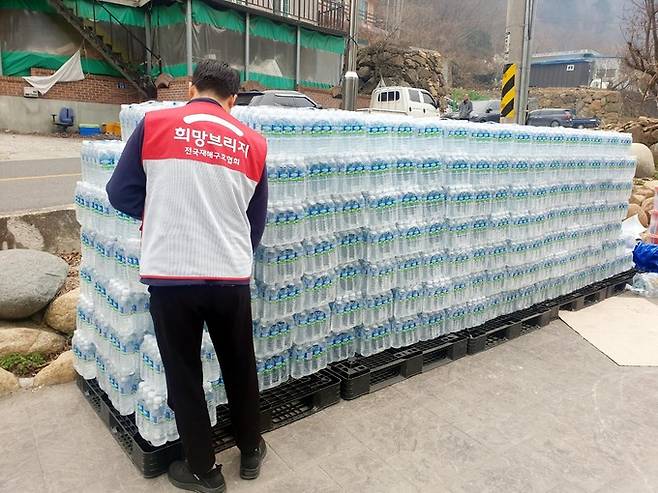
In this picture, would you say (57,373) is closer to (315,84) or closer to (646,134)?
(646,134)

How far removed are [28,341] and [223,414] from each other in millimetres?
1876

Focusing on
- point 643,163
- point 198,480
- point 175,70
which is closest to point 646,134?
point 643,163

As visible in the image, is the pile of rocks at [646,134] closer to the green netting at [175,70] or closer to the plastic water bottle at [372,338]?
the green netting at [175,70]

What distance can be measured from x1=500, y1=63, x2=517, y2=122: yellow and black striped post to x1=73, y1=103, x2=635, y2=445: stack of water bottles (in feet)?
13.4

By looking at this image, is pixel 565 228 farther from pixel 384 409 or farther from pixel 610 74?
pixel 610 74

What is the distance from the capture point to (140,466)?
3064 mm

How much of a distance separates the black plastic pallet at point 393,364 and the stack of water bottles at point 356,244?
0.08 m

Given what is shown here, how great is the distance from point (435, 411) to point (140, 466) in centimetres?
198

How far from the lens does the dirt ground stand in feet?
42.8

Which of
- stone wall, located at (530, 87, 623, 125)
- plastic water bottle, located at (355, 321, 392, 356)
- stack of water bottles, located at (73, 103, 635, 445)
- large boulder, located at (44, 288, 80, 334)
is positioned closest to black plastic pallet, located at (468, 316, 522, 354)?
stack of water bottles, located at (73, 103, 635, 445)

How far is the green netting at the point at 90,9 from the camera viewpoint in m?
17.3

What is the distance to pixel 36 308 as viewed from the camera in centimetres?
448

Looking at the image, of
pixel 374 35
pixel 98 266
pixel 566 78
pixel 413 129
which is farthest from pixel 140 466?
pixel 566 78

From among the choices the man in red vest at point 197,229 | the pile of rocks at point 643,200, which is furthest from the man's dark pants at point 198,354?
the pile of rocks at point 643,200
